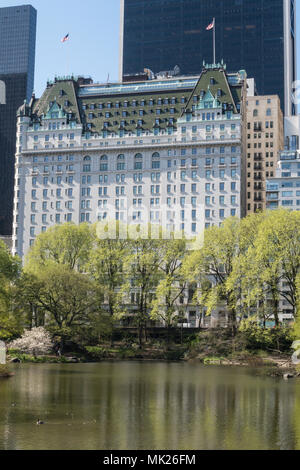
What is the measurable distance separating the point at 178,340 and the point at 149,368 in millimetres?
40811

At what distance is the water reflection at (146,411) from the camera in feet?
130

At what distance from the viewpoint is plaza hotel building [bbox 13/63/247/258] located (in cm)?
18250

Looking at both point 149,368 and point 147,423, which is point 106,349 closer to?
point 149,368

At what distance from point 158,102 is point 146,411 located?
5965 inches

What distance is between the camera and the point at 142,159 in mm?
189125

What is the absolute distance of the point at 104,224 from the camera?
147m

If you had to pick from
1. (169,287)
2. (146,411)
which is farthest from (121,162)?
(146,411)

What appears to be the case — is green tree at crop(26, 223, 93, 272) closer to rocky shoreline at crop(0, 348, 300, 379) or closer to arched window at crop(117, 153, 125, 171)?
rocky shoreline at crop(0, 348, 300, 379)

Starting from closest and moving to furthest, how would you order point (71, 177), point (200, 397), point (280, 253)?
point (200, 397) < point (280, 253) < point (71, 177)

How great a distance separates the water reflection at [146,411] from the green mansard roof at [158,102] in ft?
386

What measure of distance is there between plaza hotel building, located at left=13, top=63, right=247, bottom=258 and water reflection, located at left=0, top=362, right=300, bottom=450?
103 metres

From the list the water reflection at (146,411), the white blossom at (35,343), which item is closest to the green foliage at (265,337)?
the water reflection at (146,411)

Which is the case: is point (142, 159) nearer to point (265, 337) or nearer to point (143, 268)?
point (143, 268)
